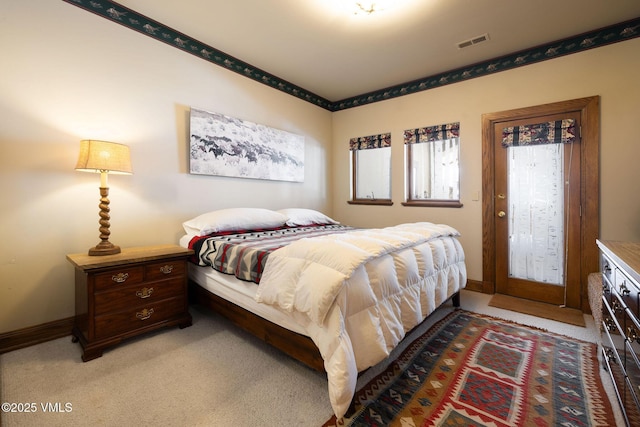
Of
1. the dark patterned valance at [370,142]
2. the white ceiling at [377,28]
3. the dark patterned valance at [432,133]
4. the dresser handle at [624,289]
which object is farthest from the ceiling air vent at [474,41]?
the dresser handle at [624,289]

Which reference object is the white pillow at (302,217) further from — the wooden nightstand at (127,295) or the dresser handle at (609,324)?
the dresser handle at (609,324)

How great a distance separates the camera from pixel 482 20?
2469 millimetres

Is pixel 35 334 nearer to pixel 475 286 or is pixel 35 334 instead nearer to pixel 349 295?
pixel 349 295

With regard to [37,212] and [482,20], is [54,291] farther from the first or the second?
[482,20]

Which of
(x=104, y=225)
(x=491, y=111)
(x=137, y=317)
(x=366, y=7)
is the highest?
(x=366, y=7)

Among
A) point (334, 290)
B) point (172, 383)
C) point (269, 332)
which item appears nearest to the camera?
point (334, 290)

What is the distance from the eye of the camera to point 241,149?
3.22 meters

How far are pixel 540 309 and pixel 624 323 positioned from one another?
1796 millimetres

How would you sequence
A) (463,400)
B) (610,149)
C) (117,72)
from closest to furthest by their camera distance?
(463,400) → (117,72) → (610,149)

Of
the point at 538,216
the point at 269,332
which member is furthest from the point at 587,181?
the point at 269,332

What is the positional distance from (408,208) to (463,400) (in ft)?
8.71

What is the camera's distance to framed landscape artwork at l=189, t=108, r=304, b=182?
9.41 ft

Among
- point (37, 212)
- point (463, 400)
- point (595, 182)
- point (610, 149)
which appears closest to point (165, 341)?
point (37, 212)

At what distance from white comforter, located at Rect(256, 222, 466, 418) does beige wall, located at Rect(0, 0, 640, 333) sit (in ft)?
5.67
